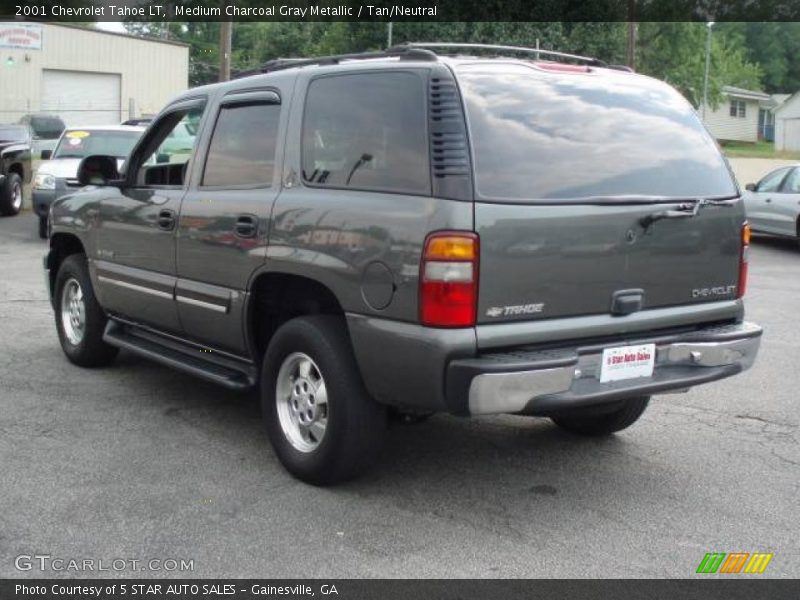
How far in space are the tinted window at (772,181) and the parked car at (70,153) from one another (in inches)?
409

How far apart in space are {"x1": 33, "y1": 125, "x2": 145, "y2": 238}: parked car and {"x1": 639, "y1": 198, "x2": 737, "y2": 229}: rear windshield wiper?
11877 mm

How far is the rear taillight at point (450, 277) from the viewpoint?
13.2ft

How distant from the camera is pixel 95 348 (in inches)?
272

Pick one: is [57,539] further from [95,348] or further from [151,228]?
[95,348]

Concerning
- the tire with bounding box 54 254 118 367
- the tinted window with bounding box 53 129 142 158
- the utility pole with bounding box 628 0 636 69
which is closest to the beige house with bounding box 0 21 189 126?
the utility pole with bounding box 628 0 636 69

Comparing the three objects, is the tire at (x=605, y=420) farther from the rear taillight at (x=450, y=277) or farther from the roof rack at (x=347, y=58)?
the roof rack at (x=347, y=58)

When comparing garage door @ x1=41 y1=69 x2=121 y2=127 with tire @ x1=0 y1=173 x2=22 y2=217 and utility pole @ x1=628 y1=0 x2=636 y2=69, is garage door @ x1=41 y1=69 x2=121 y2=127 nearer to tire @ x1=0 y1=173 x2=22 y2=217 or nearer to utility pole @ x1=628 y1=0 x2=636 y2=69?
tire @ x1=0 y1=173 x2=22 y2=217

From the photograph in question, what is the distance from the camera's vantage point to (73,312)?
714cm

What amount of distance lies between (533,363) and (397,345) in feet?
1.87

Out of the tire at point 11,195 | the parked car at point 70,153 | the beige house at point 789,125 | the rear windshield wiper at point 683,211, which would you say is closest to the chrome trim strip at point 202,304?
the rear windshield wiper at point 683,211

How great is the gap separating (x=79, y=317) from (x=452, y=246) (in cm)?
392

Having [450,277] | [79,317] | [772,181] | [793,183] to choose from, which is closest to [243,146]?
[450,277]

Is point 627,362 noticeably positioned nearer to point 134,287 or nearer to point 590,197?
point 590,197
